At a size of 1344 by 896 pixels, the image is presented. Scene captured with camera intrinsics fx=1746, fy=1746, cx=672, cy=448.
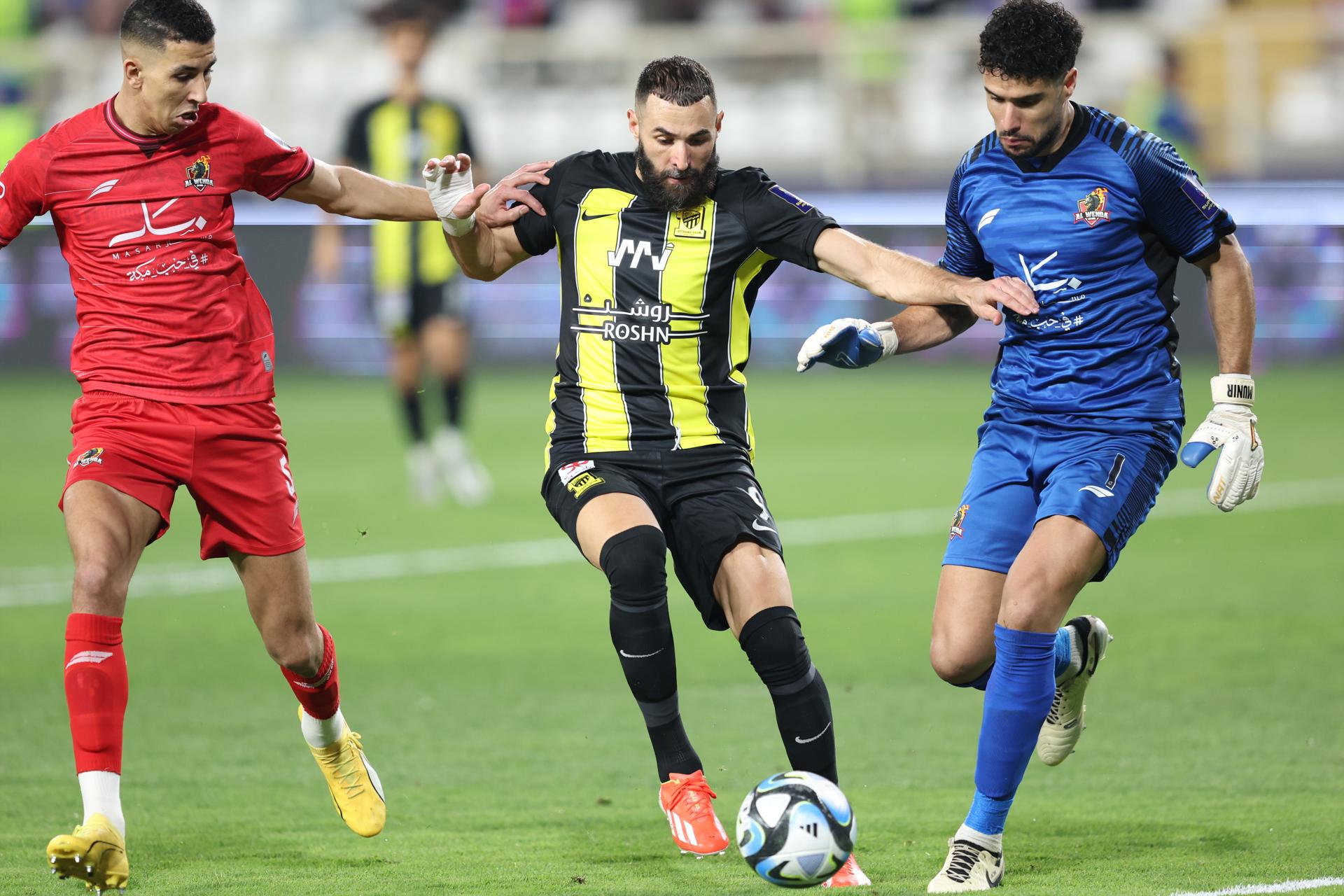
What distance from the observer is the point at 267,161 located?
5.39 metres

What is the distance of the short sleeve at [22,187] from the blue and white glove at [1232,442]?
3.43 meters

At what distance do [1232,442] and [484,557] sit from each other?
6770mm

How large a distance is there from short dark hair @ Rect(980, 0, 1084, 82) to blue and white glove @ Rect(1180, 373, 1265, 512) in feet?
3.38

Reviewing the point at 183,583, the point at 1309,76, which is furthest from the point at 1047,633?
the point at 1309,76

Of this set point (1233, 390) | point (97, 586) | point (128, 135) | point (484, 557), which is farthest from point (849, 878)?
point (484, 557)

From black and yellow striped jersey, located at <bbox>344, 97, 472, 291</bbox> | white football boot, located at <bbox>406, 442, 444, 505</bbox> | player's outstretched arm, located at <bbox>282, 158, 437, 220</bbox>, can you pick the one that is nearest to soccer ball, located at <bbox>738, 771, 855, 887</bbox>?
player's outstretched arm, located at <bbox>282, 158, 437, 220</bbox>

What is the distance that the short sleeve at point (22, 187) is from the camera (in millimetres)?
5125

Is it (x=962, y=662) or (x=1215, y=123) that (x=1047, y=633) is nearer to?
(x=962, y=662)

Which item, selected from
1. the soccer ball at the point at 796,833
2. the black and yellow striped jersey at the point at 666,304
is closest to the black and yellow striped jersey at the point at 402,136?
the black and yellow striped jersey at the point at 666,304

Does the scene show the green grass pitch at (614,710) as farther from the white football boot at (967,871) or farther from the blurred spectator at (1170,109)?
the blurred spectator at (1170,109)

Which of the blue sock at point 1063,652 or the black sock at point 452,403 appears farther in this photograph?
the black sock at point 452,403

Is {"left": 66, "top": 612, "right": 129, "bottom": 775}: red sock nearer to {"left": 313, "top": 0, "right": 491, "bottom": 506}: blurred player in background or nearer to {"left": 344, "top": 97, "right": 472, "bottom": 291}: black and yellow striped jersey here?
{"left": 313, "top": 0, "right": 491, "bottom": 506}: blurred player in background

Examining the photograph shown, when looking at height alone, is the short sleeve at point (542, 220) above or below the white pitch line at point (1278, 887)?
above

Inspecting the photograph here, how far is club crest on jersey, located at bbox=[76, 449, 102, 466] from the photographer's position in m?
4.98
